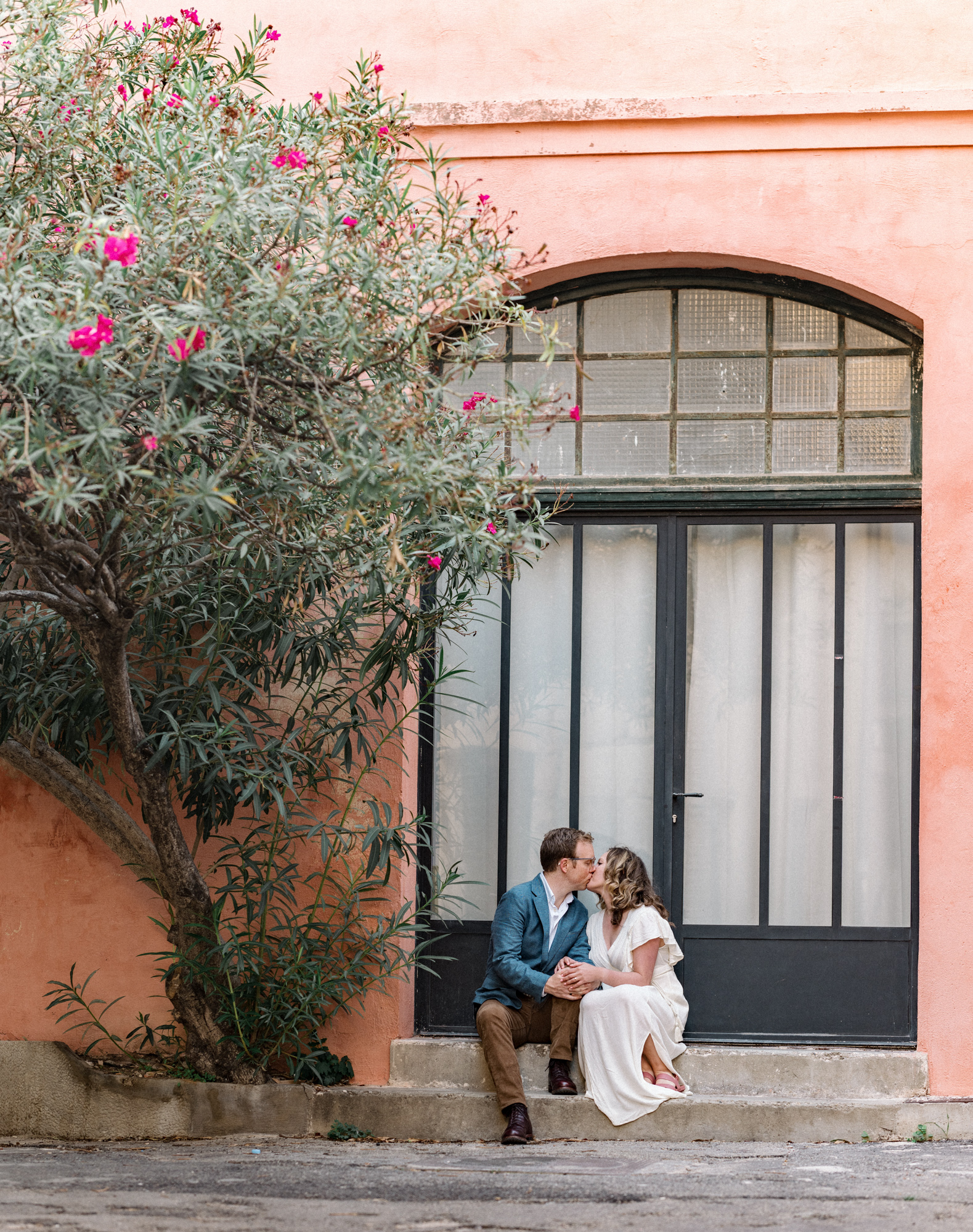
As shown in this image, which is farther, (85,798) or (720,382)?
(720,382)

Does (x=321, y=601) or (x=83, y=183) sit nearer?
(x=83, y=183)

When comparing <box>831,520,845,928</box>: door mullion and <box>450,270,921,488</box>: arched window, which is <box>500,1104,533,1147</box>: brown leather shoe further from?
<box>450,270,921,488</box>: arched window

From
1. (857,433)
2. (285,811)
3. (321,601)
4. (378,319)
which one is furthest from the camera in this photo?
(857,433)

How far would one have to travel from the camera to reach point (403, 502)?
4.45 metres

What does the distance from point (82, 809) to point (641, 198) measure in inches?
149

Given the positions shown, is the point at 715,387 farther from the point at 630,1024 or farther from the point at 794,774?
the point at 630,1024

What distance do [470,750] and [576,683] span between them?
1.99 ft

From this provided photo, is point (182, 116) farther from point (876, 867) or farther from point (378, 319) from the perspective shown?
point (876, 867)

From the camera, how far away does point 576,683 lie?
6434 mm

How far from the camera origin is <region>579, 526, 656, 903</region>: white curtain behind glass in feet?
20.9

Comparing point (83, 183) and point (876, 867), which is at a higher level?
point (83, 183)

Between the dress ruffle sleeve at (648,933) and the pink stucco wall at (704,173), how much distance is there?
1.06 m

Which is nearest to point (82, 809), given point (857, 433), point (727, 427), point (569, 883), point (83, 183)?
point (569, 883)

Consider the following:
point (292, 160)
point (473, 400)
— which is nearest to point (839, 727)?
point (473, 400)
